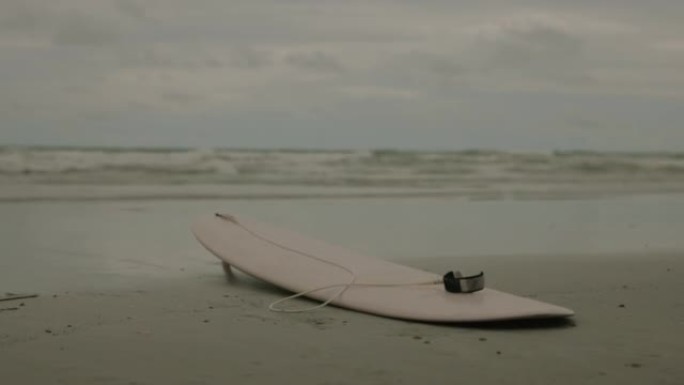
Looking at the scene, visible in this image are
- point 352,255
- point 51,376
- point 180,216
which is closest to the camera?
point 51,376

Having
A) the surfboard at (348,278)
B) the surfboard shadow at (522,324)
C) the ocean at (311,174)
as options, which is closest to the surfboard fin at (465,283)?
the surfboard at (348,278)

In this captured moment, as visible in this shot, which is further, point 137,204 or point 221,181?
point 221,181

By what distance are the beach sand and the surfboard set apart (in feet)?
0.22

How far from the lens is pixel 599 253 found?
22.1ft

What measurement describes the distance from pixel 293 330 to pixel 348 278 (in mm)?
848

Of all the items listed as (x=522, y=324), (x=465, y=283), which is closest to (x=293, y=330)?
(x=465, y=283)

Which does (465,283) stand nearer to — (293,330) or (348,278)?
(348,278)

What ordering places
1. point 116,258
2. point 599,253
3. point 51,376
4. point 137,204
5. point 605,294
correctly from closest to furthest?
point 51,376
point 605,294
point 116,258
point 599,253
point 137,204

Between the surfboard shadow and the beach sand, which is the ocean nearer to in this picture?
the beach sand

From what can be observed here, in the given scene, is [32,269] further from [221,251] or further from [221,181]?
[221,181]

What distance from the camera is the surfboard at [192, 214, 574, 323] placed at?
3.84m

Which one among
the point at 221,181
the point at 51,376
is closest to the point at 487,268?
the point at 51,376

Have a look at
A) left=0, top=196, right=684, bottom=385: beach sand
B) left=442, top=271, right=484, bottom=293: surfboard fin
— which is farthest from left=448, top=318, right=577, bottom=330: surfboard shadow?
left=442, top=271, right=484, bottom=293: surfboard fin

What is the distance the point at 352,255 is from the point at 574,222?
4.62 metres
